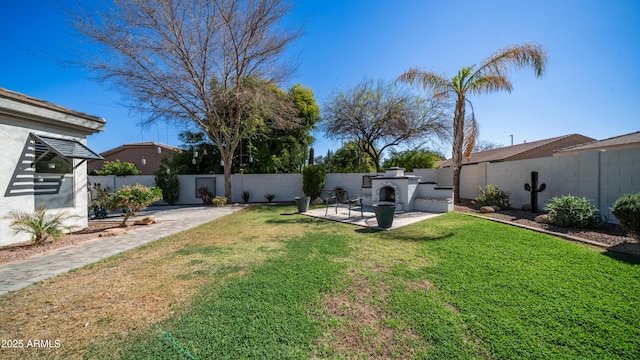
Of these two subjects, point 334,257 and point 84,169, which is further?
point 84,169

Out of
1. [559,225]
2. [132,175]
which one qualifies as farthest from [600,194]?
[132,175]

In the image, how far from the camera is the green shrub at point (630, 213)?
4.59 m

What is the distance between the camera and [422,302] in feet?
9.48

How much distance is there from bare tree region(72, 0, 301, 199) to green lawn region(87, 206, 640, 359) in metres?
11.6

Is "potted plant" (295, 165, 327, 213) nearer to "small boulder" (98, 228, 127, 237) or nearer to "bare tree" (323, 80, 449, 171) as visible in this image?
"bare tree" (323, 80, 449, 171)

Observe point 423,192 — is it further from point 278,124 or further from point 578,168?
point 278,124

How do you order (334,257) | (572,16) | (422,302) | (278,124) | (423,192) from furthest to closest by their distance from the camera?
1. (278,124)
2. (423,192)
3. (572,16)
4. (334,257)
5. (422,302)

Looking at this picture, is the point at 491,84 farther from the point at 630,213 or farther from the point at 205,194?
the point at 205,194

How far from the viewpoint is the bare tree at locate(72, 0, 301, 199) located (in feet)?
37.6

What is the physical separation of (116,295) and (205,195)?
13.6 metres

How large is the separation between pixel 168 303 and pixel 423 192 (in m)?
10.2

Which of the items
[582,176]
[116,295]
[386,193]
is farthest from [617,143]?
[116,295]

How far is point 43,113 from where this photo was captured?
6.25 metres

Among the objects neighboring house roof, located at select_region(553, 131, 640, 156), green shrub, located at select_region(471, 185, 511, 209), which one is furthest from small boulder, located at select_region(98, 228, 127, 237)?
neighboring house roof, located at select_region(553, 131, 640, 156)
